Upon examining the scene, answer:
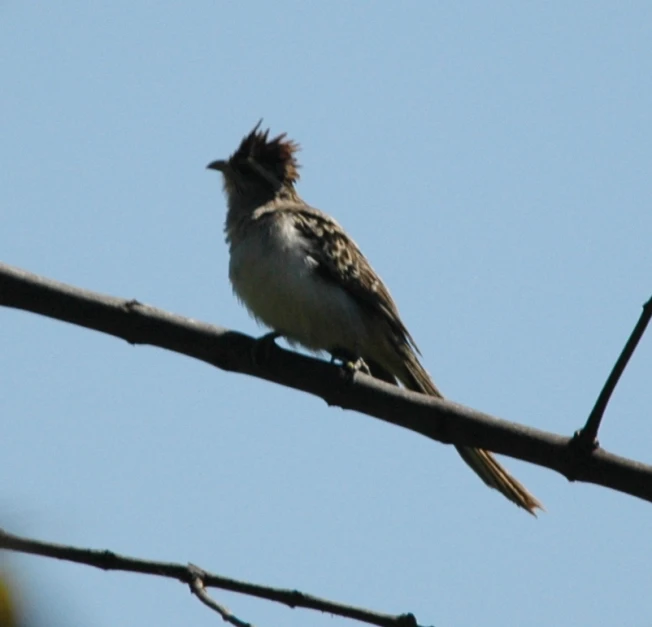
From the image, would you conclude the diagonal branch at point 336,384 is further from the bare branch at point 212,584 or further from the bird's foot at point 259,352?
the bare branch at point 212,584

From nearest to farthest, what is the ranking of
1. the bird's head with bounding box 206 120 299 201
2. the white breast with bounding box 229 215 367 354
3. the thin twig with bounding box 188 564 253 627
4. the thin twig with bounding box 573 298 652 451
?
the thin twig with bounding box 188 564 253 627, the thin twig with bounding box 573 298 652 451, the white breast with bounding box 229 215 367 354, the bird's head with bounding box 206 120 299 201

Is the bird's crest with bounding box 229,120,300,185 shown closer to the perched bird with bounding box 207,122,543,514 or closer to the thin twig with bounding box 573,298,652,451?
the perched bird with bounding box 207,122,543,514

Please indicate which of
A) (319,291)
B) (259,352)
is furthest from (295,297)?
(259,352)

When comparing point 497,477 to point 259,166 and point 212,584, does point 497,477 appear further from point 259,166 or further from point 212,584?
point 259,166

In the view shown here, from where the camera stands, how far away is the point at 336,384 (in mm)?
4355

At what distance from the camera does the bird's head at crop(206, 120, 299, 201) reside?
9.25m

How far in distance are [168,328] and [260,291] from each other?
324 centimetres

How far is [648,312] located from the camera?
11.4 ft

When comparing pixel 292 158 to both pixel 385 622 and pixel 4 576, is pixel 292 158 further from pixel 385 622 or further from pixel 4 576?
pixel 4 576

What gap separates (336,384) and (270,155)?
216 inches

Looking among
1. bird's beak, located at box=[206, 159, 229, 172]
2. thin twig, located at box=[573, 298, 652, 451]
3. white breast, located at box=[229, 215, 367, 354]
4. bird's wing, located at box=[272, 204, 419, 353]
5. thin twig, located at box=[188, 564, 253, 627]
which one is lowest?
thin twig, located at box=[188, 564, 253, 627]

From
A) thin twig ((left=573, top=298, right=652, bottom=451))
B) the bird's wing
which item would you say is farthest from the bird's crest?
thin twig ((left=573, top=298, right=652, bottom=451))

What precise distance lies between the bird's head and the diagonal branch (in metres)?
5.00

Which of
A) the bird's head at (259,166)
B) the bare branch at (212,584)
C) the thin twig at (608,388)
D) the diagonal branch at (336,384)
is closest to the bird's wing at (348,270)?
the bird's head at (259,166)
